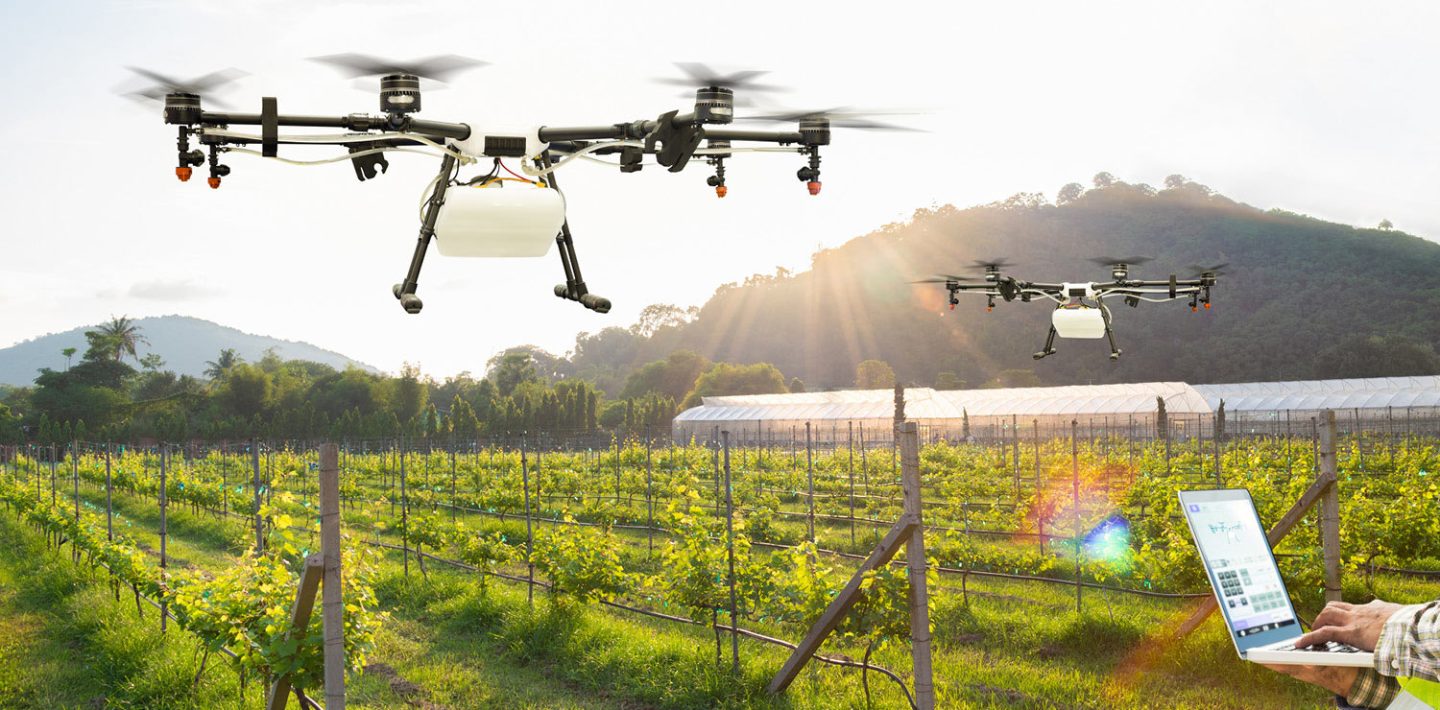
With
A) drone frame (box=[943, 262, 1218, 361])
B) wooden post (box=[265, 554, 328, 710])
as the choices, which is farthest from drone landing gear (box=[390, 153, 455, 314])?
drone frame (box=[943, 262, 1218, 361])

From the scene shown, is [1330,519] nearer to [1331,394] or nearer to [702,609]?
[702,609]

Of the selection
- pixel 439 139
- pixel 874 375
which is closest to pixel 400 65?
pixel 439 139

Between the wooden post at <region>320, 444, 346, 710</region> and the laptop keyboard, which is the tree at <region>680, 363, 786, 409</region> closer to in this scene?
the wooden post at <region>320, 444, 346, 710</region>

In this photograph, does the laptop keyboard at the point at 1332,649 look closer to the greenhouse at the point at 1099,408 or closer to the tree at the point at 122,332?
the greenhouse at the point at 1099,408

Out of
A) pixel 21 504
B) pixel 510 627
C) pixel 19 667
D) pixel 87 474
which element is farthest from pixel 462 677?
pixel 87 474

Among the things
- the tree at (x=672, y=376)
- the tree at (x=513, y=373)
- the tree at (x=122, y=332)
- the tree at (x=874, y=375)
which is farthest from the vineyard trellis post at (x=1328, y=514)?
the tree at (x=122, y=332)

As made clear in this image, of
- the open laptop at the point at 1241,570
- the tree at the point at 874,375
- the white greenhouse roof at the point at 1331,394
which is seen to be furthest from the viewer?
the tree at the point at 874,375
